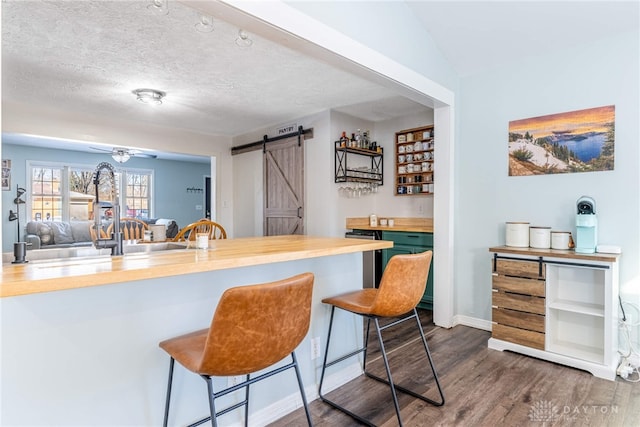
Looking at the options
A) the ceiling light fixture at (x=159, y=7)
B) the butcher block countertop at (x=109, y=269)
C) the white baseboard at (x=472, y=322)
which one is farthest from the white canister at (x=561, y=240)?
the ceiling light fixture at (x=159, y=7)

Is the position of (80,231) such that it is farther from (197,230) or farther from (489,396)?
(489,396)

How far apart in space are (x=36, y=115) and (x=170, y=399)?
4472 mm

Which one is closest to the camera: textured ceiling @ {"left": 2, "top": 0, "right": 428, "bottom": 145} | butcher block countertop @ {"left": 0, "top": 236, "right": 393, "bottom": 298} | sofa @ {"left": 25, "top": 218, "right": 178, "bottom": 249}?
butcher block countertop @ {"left": 0, "top": 236, "right": 393, "bottom": 298}

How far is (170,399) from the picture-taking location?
5.20ft

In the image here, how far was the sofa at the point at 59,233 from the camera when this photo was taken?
19.8 feet

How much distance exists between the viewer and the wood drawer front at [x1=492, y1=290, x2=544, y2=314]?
2762 mm

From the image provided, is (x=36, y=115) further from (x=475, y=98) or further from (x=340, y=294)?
(x=475, y=98)

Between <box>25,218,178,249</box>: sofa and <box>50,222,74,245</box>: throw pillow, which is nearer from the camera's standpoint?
<box>25,218,178,249</box>: sofa

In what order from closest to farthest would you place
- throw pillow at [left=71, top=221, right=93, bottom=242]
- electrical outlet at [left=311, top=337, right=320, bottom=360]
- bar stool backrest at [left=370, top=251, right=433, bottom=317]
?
bar stool backrest at [left=370, top=251, right=433, bottom=317] → electrical outlet at [left=311, top=337, right=320, bottom=360] → throw pillow at [left=71, top=221, right=93, bottom=242]

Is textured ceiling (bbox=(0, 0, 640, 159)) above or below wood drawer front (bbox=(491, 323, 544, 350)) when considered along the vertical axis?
above

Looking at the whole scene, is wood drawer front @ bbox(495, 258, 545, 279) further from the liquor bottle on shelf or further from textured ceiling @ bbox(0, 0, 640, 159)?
the liquor bottle on shelf

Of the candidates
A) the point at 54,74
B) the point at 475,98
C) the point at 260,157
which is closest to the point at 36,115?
the point at 54,74

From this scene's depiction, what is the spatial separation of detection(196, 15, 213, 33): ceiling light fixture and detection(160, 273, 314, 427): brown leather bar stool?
1.89m

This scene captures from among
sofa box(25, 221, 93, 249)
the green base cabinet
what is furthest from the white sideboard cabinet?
sofa box(25, 221, 93, 249)
